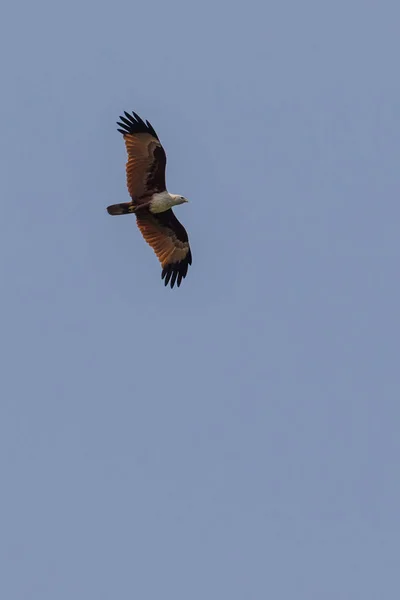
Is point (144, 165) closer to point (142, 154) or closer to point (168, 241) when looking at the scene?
point (142, 154)

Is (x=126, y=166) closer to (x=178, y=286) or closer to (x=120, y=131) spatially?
(x=120, y=131)

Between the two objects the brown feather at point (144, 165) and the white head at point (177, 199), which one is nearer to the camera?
the brown feather at point (144, 165)

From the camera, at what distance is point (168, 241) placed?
152ft

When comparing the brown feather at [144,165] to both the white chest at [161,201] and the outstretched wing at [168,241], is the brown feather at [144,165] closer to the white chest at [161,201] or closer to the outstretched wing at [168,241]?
the white chest at [161,201]

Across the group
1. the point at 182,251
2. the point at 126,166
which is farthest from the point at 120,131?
the point at 182,251

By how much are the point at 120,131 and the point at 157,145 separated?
3.22 ft

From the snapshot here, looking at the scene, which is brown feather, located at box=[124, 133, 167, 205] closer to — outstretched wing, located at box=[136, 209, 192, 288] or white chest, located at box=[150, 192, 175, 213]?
white chest, located at box=[150, 192, 175, 213]

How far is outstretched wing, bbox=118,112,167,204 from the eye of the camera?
4434cm

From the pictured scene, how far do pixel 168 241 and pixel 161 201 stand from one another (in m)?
1.65

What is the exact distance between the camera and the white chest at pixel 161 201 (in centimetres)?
4481

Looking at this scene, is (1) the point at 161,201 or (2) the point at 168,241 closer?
(1) the point at 161,201

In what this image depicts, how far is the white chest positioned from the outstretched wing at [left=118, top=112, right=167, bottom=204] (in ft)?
1.06

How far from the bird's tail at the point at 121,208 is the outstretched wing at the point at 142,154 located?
0.50m

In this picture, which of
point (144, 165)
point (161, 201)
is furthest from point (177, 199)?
point (144, 165)
